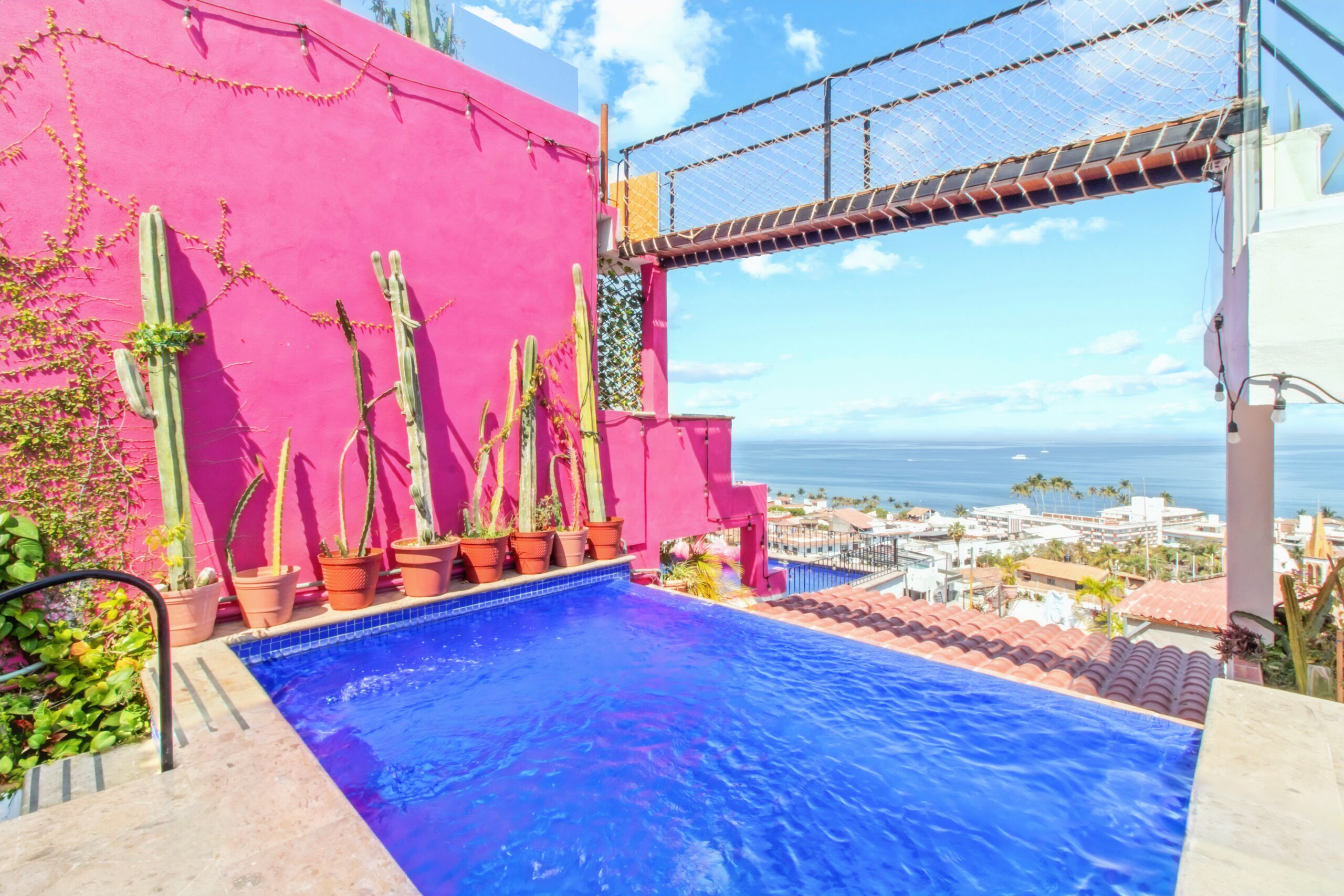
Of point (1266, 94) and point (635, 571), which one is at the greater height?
point (1266, 94)

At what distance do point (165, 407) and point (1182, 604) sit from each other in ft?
73.2

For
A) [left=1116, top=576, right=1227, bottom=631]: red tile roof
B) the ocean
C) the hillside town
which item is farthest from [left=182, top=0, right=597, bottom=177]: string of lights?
the ocean

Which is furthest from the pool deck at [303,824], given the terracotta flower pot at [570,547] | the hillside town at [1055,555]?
the terracotta flower pot at [570,547]

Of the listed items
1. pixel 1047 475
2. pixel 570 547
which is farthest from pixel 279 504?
pixel 1047 475

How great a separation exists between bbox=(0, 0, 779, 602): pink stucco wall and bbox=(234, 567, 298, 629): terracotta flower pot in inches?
15.9

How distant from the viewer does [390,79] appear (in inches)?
231

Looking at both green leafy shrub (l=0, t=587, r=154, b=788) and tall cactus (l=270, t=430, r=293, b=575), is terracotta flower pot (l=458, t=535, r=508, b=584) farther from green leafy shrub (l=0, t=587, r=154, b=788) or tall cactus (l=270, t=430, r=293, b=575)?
green leafy shrub (l=0, t=587, r=154, b=788)

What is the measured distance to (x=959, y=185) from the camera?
5426 mm

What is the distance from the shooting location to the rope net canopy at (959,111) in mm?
4570

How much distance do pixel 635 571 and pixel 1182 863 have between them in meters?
6.28

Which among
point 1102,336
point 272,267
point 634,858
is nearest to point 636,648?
point 634,858

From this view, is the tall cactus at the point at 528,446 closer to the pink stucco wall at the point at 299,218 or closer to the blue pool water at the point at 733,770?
the pink stucco wall at the point at 299,218

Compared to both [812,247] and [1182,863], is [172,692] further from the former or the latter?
[812,247]

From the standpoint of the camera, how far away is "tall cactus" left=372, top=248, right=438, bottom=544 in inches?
220
